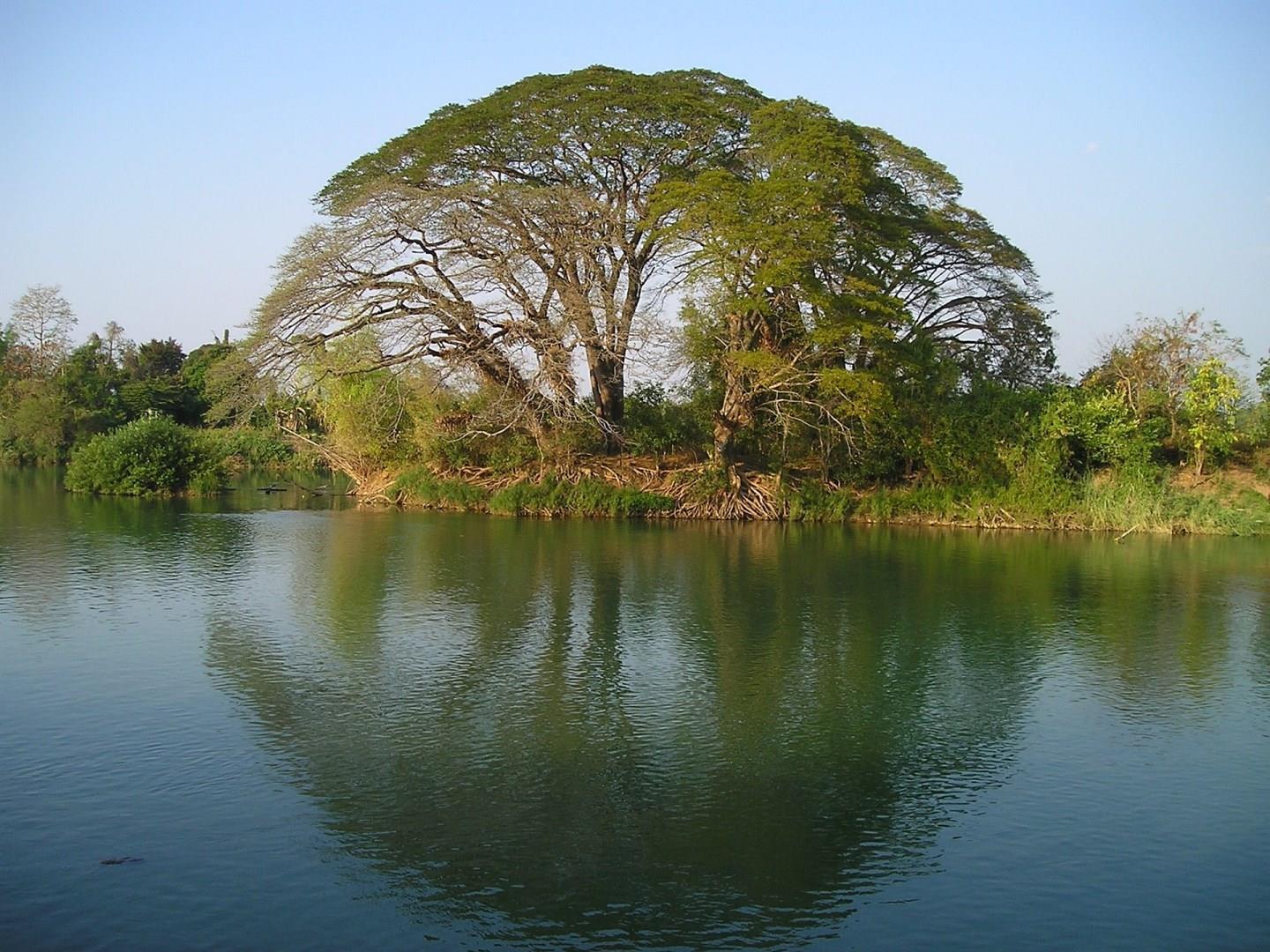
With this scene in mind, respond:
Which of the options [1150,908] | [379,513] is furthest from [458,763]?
[379,513]

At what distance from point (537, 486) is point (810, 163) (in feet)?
32.8

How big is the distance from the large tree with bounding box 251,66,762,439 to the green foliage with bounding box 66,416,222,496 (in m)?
5.00

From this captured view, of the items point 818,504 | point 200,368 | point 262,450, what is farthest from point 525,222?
point 200,368

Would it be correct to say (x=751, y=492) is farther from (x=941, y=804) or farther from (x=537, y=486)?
(x=941, y=804)

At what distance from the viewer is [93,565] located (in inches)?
656

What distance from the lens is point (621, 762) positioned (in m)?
8.67

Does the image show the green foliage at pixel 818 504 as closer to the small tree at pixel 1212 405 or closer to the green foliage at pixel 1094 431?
the green foliage at pixel 1094 431

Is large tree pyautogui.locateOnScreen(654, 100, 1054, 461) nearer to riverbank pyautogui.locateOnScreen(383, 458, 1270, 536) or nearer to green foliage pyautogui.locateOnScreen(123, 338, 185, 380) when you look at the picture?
riverbank pyautogui.locateOnScreen(383, 458, 1270, 536)

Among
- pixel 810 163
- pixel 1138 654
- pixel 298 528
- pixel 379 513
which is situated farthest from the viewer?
pixel 379 513

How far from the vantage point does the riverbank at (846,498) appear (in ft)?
84.6

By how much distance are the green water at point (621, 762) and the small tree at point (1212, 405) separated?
11.0 meters

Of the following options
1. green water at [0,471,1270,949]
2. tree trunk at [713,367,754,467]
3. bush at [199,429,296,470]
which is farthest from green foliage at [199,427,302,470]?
green water at [0,471,1270,949]

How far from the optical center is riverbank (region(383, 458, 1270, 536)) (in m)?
25.8

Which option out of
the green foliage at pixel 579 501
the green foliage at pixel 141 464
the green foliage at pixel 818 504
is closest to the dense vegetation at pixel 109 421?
the green foliage at pixel 141 464
